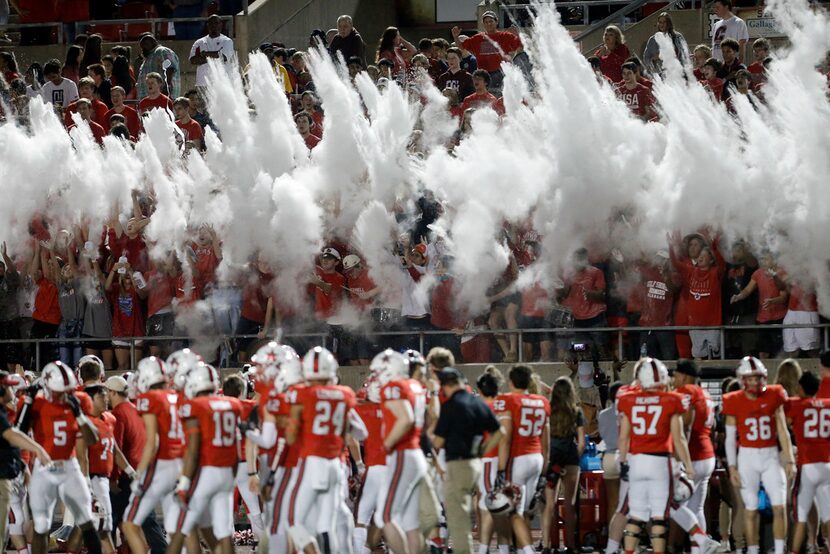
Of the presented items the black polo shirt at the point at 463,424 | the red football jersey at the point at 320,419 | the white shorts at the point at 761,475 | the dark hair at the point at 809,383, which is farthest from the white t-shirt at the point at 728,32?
the red football jersey at the point at 320,419

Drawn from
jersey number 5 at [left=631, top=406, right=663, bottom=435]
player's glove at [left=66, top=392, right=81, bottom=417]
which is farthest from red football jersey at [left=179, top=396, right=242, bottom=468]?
jersey number 5 at [left=631, top=406, right=663, bottom=435]

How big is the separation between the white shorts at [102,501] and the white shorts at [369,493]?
1.89 metres

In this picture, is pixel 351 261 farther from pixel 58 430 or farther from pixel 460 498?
pixel 460 498

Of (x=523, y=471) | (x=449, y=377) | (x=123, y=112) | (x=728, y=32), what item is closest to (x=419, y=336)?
(x=523, y=471)

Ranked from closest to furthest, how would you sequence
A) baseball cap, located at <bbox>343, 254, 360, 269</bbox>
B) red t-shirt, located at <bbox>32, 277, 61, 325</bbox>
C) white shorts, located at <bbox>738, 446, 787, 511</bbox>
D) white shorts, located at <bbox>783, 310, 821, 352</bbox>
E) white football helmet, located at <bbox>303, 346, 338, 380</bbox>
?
white football helmet, located at <bbox>303, 346, 338, 380</bbox>
white shorts, located at <bbox>738, 446, 787, 511</bbox>
white shorts, located at <bbox>783, 310, 821, 352</bbox>
baseball cap, located at <bbox>343, 254, 360, 269</bbox>
red t-shirt, located at <bbox>32, 277, 61, 325</bbox>

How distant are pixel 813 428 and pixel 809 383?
34 cm

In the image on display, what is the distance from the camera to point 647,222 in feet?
52.5

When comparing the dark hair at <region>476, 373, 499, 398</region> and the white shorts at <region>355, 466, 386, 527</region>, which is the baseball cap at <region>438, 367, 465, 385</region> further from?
the white shorts at <region>355, 466, 386, 527</region>

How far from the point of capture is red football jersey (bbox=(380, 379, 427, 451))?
37.4 ft

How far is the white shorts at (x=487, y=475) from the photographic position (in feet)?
41.4

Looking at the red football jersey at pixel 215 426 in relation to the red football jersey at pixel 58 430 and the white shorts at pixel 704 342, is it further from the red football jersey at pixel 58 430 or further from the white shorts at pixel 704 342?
the white shorts at pixel 704 342

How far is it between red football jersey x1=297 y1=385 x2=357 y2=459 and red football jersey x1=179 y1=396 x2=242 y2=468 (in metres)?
0.67

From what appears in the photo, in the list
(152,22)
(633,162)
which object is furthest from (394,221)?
(152,22)

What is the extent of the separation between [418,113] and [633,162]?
8.46ft
